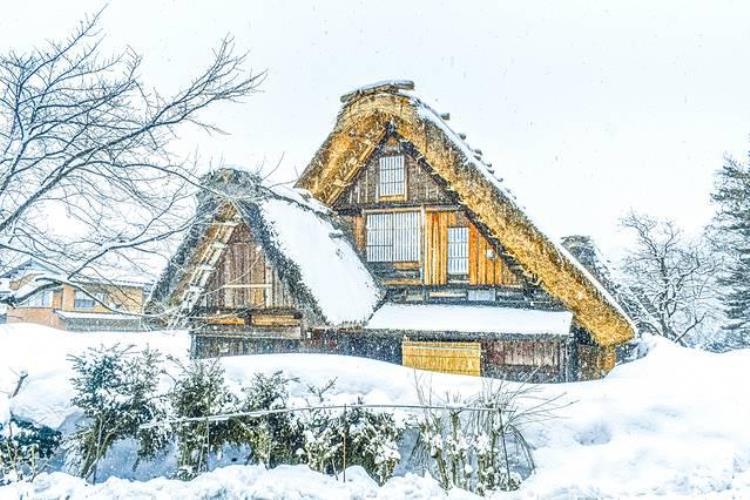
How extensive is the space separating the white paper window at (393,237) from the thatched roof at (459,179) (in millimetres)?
1081

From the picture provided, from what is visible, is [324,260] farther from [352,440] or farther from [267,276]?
[352,440]

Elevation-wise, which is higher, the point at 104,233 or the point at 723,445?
the point at 104,233

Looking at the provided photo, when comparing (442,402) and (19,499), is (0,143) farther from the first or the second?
(442,402)

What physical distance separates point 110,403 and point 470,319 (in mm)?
6016

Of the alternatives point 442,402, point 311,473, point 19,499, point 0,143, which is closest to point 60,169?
point 0,143

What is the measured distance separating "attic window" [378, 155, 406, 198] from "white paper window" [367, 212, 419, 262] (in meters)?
0.47

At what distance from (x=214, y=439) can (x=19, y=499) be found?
7.89 feet

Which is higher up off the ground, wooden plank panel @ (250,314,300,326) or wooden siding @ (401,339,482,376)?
wooden plank panel @ (250,314,300,326)

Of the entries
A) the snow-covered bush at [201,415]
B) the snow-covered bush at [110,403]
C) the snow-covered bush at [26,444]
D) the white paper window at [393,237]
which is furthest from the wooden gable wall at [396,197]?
the snow-covered bush at [26,444]

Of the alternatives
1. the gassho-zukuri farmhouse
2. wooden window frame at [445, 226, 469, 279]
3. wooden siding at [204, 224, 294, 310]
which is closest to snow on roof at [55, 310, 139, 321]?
wooden siding at [204, 224, 294, 310]

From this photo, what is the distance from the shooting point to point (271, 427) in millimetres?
7195

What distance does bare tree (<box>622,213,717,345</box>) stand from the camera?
23.4 meters

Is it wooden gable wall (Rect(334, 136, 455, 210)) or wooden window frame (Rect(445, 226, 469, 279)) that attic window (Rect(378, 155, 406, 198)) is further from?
wooden window frame (Rect(445, 226, 469, 279))

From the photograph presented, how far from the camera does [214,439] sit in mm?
7301
